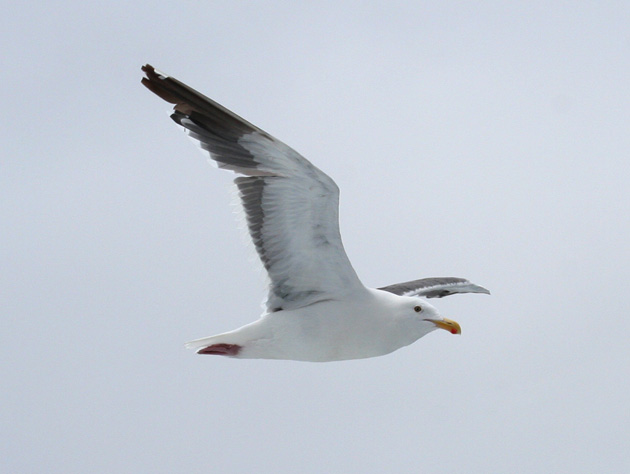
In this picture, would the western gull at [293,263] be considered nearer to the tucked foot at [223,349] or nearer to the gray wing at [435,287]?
the tucked foot at [223,349]

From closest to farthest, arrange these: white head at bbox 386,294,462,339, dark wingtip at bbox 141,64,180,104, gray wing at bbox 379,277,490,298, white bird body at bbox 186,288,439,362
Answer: dark wingtip at bbox 141,64,180,104 → white bird body at bbox 186,288,439,362 → white head at bbox 386,294,462,339 → gray wing at bbox 379,277,490,298

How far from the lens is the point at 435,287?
43.4 feet

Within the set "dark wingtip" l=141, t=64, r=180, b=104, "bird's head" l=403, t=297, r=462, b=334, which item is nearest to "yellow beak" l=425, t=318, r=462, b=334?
"bird's head" l=403, t=297, r=462, b=334

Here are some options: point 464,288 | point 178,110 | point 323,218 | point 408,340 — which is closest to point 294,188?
point 323,218

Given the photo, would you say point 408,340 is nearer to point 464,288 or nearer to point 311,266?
point 311,266

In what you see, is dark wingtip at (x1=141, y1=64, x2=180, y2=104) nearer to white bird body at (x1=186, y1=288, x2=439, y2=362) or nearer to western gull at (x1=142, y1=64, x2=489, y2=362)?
western gull at (x1=142, y1=64, x2=489, y2=362)

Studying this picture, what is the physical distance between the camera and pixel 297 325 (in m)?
10.8

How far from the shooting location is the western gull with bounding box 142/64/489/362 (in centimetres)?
1012

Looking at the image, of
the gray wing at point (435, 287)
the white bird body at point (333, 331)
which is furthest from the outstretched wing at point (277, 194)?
the gray wing at point (435, 287)

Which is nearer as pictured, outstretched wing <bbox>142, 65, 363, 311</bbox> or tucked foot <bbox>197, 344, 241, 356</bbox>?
outstretched wing <bbox>142, 65, 363, 311</bbox>

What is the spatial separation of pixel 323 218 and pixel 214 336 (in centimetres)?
170

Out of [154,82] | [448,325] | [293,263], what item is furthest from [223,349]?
[154,82]

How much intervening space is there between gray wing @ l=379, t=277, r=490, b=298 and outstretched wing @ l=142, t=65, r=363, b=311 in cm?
225

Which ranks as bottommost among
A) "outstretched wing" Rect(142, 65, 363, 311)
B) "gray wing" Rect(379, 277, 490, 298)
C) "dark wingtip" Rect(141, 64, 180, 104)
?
"gray wing" Rect(379, 277, 490, 298)
